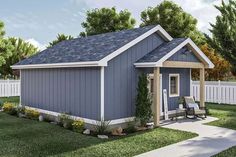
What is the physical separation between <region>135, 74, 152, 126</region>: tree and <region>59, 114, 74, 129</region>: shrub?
3.00 m

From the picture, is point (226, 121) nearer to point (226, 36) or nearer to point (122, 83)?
point (122, 83)

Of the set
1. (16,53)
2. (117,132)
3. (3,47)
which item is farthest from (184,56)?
(16,53)

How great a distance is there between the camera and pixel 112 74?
1239cm

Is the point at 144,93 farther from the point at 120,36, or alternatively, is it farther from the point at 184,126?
the point at 120,36

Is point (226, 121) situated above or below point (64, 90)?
below

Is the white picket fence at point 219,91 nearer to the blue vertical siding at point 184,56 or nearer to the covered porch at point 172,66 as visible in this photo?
the covered porch at point 172,66

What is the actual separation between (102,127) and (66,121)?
2.00 meters

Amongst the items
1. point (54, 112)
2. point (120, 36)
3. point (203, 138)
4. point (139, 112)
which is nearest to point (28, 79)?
point (54, 112)

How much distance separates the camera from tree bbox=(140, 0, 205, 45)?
36938 millimetres

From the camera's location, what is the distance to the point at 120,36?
14.9 meters

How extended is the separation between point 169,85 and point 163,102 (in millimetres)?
997

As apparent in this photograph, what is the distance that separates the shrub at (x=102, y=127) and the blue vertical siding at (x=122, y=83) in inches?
11.9

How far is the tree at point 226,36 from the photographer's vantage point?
2447 centimetres

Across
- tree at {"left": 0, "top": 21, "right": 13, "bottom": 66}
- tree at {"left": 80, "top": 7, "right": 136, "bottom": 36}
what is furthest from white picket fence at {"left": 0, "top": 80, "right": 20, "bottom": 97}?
tree at {"left": 80, "top": 7, "right": 136, "bottom": 36}
